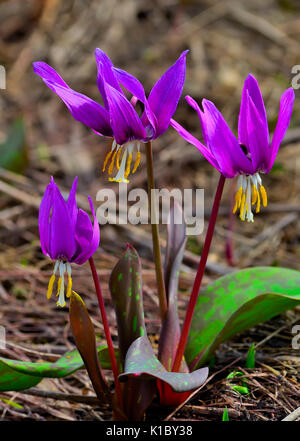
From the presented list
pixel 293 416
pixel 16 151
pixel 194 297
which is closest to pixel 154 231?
pixel 194 297

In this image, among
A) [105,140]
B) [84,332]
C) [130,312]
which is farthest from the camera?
[105,140]

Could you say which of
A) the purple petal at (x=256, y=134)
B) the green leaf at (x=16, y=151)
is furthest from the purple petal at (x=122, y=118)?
the green leaf at (x=16, y=151)

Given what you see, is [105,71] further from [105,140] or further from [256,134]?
[105,140]

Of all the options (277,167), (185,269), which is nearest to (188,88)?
(277,167)

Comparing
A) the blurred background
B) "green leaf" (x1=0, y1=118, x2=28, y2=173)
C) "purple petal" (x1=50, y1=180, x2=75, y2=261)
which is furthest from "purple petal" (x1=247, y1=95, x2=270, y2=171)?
"green leaf" (x1=0, y1=118, x2=28, y2=173)

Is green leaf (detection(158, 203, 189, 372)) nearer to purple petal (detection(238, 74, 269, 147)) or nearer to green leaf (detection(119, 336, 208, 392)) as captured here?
green leaf (detection(119, 336, 208, 392))

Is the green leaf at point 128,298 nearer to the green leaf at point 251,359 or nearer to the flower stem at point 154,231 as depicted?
the flower stem at point 154,231

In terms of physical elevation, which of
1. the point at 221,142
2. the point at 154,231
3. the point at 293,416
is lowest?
the point at 293,416
